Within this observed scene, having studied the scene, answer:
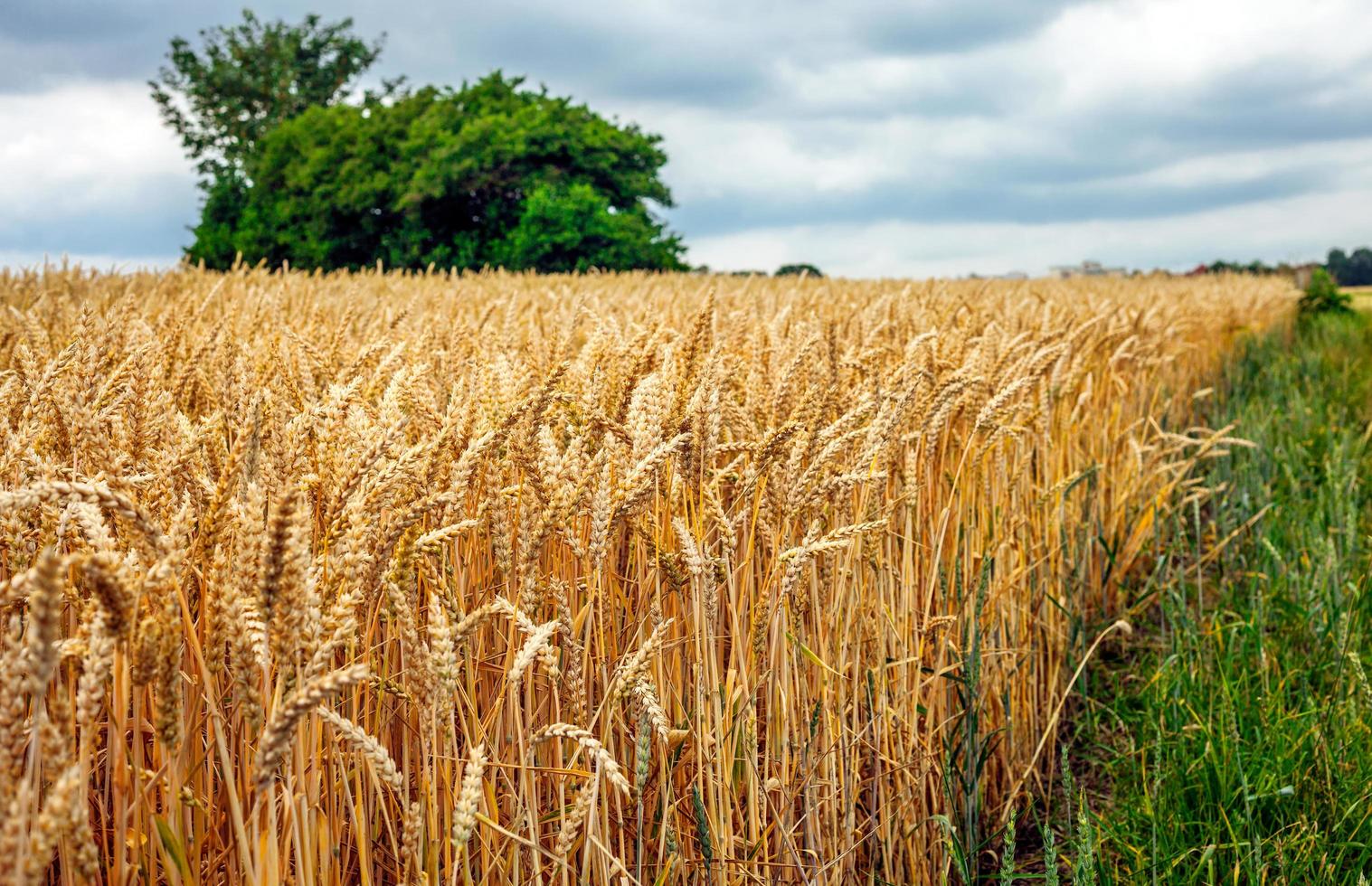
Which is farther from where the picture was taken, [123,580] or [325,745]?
[325,745]

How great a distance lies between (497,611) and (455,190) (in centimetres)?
2087

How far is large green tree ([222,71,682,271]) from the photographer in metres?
20.2

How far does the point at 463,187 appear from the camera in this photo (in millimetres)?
20906

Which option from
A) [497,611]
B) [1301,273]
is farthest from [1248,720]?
[1301,273]

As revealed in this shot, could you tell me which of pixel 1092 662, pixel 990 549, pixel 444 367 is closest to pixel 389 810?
pixel 444 367

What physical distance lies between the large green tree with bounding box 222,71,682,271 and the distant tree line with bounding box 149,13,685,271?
32 millimetres

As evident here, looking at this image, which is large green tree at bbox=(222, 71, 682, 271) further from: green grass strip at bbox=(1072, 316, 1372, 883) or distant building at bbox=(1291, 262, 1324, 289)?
green grass strip at bbox=(1072, 316, 1372, 883)

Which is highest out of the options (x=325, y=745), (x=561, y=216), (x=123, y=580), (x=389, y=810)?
(x=561, y=216)

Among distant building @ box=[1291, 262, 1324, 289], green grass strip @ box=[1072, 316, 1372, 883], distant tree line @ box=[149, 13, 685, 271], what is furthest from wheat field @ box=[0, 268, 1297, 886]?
distant building @ box=[1291, 262, 1324, 289]

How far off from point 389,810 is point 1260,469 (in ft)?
15.9

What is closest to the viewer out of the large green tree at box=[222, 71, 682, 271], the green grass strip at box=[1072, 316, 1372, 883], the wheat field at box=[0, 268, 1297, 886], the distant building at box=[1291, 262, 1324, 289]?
the wheat field at box=[0, 268, 1297, 886]

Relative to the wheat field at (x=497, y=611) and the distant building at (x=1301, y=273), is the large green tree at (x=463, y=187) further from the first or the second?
the wheat field at (x=497, y=611)

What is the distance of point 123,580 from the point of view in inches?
33.0

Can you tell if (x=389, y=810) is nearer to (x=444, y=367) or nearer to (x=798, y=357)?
(x=798, y=357)
